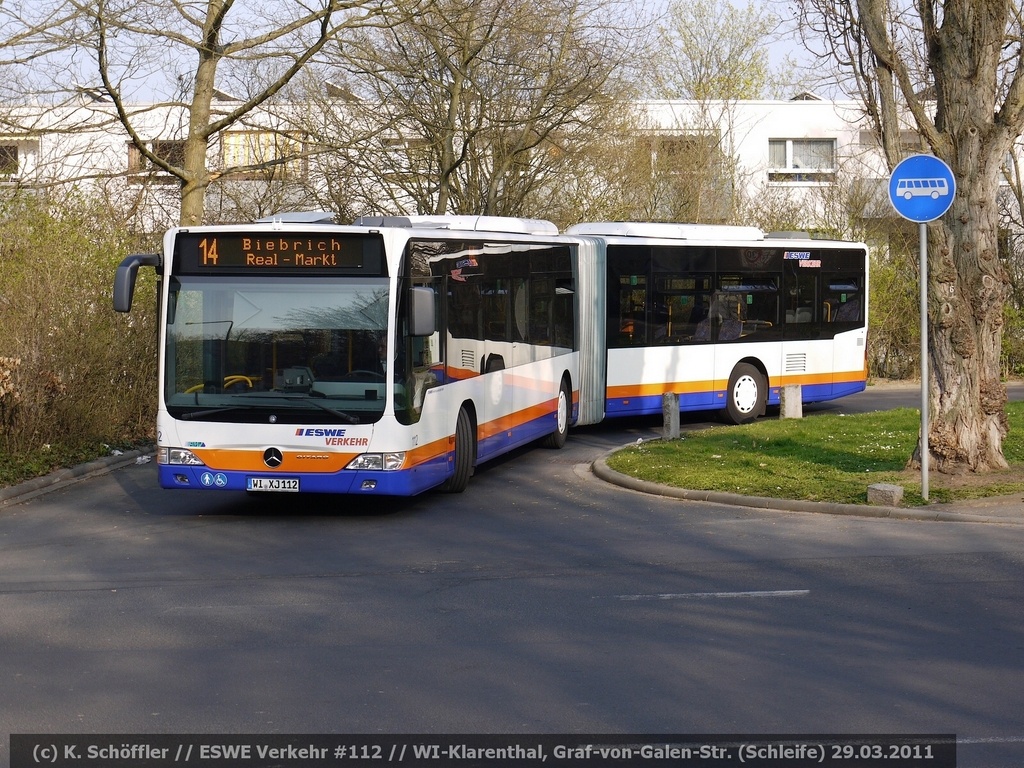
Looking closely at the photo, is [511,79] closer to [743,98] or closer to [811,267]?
[811,267]

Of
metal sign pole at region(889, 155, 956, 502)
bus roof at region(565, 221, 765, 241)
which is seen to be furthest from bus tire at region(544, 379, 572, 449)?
metal sign pole at region(889, 155, 956, 502)

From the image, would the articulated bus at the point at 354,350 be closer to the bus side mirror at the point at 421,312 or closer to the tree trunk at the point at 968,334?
A: the bus side mirror at the point at 421,312

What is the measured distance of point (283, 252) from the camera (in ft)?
40.4

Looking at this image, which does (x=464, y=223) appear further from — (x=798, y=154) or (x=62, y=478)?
(x=798, y=154)

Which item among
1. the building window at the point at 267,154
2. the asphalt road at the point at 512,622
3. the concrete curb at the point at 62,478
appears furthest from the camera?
the building window at the point at 267,154

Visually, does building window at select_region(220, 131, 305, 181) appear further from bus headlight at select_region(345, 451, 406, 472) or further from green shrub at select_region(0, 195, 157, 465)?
bus headlight at select_region(345, 451, 406, 472)

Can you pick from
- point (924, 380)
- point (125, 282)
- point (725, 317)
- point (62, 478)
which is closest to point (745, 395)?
point (725, 317)

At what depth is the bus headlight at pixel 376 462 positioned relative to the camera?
12.0 meters

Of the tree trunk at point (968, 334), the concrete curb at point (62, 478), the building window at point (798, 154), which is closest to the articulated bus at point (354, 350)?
the concrete curb at point (62, 478)

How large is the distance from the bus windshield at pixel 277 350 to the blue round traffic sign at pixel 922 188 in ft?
15.8

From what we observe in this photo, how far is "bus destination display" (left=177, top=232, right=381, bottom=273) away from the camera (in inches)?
482

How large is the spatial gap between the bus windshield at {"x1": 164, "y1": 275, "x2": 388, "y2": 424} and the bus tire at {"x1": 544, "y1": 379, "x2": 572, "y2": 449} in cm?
635

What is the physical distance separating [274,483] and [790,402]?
11.2 meters

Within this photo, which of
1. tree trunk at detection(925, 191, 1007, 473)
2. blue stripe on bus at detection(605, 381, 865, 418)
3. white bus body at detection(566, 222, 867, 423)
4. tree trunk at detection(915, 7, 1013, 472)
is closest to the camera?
tree trunk at detection(915, 7, 1013, 472)
